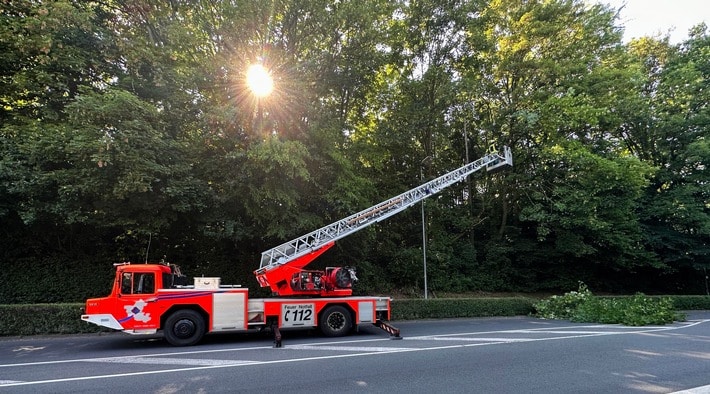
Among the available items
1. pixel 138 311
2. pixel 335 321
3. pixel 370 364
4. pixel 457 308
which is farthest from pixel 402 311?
pixel 138 311

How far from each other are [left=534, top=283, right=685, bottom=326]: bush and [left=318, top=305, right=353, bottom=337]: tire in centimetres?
1039

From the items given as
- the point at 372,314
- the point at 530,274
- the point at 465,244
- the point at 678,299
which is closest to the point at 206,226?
the point at 372,314

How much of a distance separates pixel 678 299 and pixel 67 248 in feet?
106

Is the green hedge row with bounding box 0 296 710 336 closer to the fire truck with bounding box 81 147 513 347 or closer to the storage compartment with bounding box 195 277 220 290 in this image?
the fire truck with bounding box 81 147 513 347

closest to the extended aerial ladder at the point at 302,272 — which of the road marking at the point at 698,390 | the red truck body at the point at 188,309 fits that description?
the red truck body at the point at 188,309

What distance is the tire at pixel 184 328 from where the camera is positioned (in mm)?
9852

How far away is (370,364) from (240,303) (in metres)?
4.59

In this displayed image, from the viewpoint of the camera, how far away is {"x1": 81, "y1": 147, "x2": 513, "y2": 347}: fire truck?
32.0 feet

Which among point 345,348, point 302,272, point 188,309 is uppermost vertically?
point 302,272

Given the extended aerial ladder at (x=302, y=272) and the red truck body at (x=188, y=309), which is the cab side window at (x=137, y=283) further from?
the extended aerial ladder at (x=302, y=272)

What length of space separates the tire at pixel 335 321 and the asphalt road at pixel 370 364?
45cm

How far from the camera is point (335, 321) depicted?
11500 mm

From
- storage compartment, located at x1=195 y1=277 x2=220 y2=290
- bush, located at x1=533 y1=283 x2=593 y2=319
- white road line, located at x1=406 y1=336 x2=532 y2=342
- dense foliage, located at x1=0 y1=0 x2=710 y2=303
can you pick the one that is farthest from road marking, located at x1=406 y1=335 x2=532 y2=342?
bush, located at x1=533 y1=283 x2=593 y2=319

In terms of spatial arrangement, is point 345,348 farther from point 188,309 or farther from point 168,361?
point 188,309
